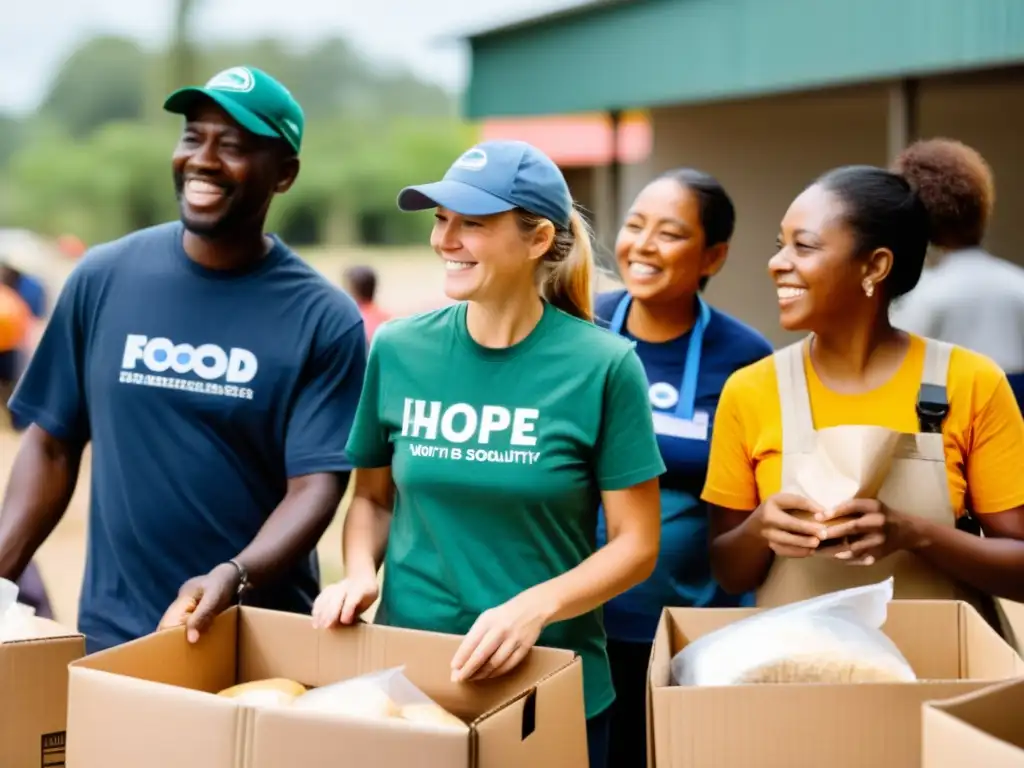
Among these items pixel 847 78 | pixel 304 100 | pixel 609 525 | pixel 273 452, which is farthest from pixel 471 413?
pixel 304 100

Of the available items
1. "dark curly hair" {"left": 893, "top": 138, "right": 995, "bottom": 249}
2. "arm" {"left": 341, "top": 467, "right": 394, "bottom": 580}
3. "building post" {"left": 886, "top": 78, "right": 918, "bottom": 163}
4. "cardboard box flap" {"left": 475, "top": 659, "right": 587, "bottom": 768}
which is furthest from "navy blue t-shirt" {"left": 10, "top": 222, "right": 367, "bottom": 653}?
"building post" {"left": 886, "top": 78, "right": 918, "bottom": 163}

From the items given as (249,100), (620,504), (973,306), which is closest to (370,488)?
(620,504)

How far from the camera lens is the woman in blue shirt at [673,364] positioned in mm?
2582

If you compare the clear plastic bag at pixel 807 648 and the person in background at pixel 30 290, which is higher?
the person in background at pixel 30 290

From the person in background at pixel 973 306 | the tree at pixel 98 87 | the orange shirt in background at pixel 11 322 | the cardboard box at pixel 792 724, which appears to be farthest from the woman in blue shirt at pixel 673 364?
the tree at pixel 98 87

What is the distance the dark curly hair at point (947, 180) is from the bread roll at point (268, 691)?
1.64 meters

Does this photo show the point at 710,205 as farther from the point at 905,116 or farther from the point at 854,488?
the point at 905,116

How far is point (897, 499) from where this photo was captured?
1988 millimetres

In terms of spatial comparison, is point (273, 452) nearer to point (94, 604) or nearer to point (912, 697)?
point (94, 604)

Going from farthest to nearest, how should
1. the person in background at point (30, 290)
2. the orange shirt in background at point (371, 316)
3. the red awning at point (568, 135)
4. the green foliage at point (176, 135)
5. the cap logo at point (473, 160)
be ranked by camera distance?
the green foliage at point (176, 135) < the red awning at point (568, 135) < the person in background at point (30, 290) < the orange shirt in background at point (371, 316) < the cap logo at point (473, 160)

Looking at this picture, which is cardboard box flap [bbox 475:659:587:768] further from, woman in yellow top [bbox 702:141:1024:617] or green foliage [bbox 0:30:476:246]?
green foliage [bbox 0:30:476:246]

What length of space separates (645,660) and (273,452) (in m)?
0.82

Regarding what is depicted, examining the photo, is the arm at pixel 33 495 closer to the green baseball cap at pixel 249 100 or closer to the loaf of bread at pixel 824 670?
the green baseball cap at pixel 249 100

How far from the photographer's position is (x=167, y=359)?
7.51ft
